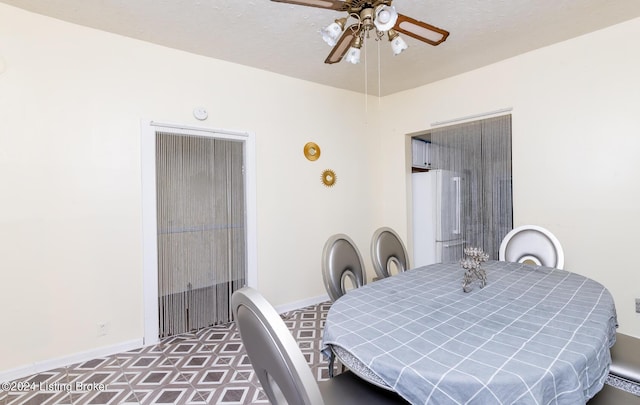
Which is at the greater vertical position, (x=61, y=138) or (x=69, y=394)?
(x=61, y=138)

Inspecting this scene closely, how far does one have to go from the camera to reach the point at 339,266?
211 cm

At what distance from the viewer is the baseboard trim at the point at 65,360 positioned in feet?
7.20

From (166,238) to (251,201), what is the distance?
34.1 inches

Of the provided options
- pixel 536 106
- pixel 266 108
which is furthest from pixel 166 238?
pixel 536 106

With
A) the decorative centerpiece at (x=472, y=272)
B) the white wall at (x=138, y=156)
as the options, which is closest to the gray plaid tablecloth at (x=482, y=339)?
the decorative centerpiece at (x=472, y=272)

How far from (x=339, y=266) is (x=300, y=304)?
5.59 feet

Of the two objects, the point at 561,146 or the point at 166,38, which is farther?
the point at 561,146

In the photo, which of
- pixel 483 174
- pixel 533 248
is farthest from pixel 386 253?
pixel 483 174

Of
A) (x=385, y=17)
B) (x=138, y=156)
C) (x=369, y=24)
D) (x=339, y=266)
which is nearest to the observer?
(x=385, y=17)

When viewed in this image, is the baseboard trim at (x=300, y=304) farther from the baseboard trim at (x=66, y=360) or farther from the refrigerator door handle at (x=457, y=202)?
the refrigerator door handle at (x=457, y=202)

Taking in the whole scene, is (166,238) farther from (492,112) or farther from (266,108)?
(492,112)

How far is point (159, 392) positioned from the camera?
203 centimetres

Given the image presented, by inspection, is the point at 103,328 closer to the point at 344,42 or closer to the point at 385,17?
the point at 344,42

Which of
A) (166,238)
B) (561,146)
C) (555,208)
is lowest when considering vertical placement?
(166,238)
